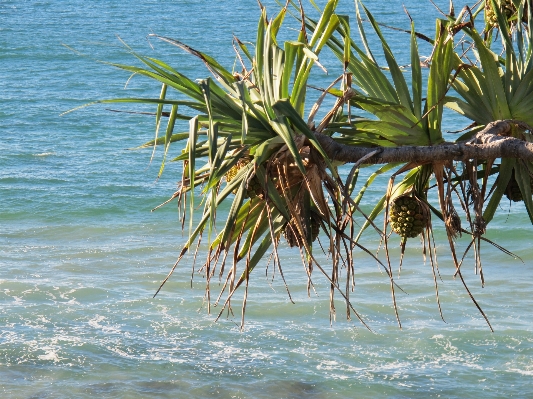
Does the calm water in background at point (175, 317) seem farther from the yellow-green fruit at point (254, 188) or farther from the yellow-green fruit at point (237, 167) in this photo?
the yellow-green fruit at point (254, 188)

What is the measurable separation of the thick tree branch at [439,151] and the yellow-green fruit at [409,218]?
0.39 meters

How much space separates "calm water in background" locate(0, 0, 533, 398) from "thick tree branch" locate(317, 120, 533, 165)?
1.25m

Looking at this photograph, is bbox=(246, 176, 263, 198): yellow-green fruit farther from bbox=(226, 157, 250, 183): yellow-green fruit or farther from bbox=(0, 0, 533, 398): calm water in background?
bbox=(0, 0, 533, 398): calm water in background

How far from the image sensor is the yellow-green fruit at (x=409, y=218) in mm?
2984

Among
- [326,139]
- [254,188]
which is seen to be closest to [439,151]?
[326,139]

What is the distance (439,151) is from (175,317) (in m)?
6.92

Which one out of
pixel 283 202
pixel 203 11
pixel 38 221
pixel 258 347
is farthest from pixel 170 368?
pixel 203 11

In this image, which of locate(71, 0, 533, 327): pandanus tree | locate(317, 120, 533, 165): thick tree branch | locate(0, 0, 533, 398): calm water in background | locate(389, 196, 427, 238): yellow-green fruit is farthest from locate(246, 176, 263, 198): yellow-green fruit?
locate(0, 0, 533, 398): calm water in background

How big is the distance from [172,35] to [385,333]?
22.4 m

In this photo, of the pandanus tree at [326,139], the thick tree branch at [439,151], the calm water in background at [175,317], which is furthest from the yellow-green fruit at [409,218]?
the calm water in background at [175,317]

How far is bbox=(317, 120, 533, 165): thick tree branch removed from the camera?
2523 millimetres

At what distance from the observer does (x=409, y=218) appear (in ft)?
9.80

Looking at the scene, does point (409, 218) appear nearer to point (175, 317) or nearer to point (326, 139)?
point (326, 139)

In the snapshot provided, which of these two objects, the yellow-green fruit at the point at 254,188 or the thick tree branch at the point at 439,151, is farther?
the yellow-green fruit at the point at 254,188
